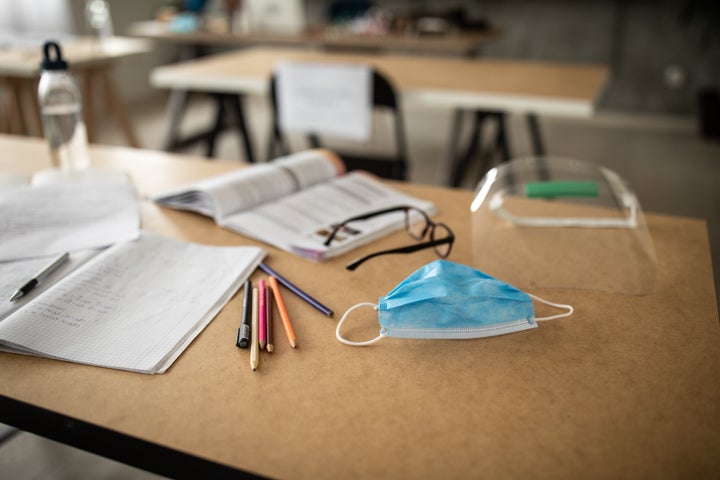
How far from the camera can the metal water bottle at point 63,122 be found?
3.75 ft

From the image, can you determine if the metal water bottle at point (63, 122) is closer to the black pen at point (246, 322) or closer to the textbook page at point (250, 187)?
the textbook page at point (250, 187)

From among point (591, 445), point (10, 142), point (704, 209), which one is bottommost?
point (704, 209)

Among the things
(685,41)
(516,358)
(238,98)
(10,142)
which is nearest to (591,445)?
(516,358)

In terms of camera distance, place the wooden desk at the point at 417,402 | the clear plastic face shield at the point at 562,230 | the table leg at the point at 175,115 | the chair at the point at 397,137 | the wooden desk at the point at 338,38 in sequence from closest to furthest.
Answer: the wooden desk at the point at 417,402
the clear plastic face shield at the point at 562,230
the chair at the point at 397,137
the table leg at the point at 175,115
the wooden desk at the point at 338,38

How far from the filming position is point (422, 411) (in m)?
0.56

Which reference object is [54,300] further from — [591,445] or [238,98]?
[238,98]

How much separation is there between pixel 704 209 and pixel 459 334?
268 centimetres

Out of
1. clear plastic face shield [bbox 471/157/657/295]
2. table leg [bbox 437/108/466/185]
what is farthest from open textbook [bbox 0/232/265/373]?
table leg [bbox 437/108/466/185]

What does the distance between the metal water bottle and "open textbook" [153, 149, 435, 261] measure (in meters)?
0.29

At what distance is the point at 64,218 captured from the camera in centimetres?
93

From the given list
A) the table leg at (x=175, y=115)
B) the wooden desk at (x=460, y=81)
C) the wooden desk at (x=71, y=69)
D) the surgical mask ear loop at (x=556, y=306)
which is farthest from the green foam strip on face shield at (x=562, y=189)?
the wooden desk at (x=71, y=69)

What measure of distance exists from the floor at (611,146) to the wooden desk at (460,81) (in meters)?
0.43

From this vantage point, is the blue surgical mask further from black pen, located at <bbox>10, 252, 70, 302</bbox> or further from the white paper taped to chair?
the white paper taped to chair

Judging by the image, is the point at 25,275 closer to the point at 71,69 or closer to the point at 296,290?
the point at 296,290
